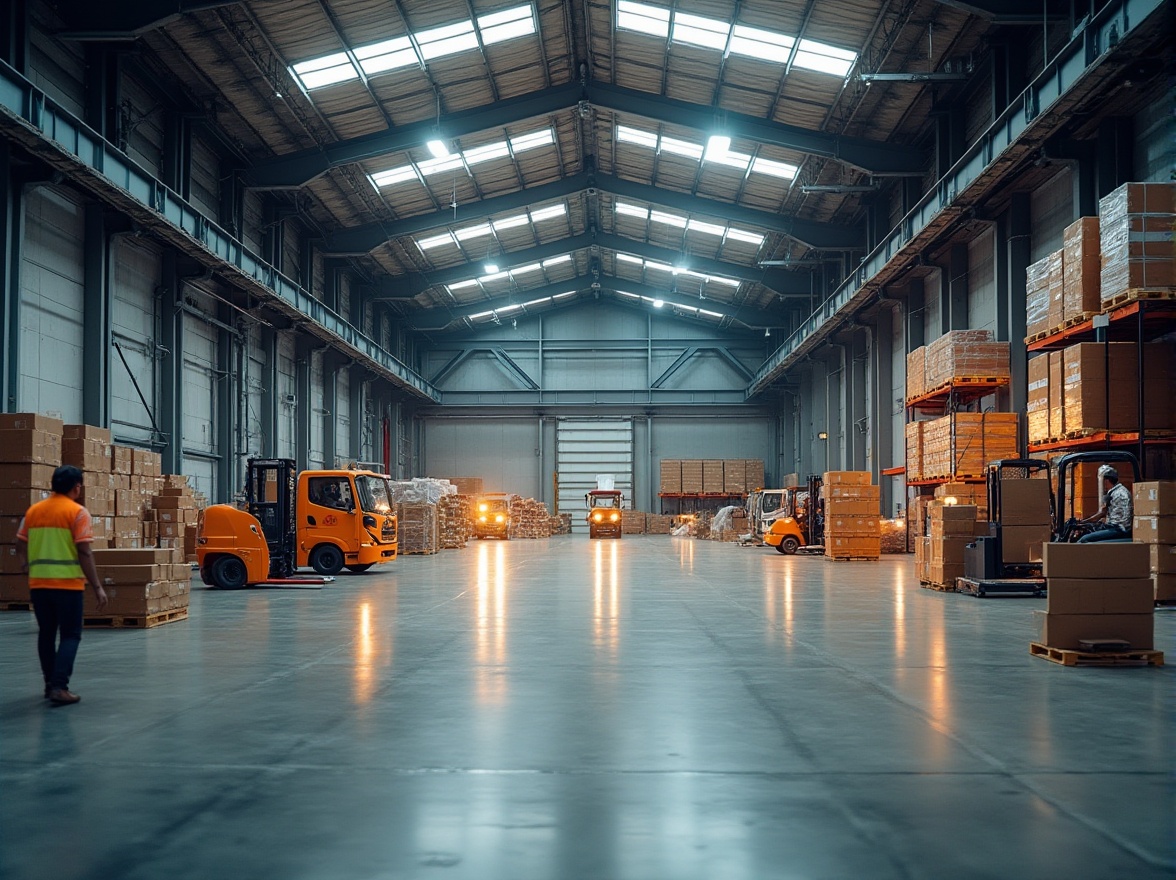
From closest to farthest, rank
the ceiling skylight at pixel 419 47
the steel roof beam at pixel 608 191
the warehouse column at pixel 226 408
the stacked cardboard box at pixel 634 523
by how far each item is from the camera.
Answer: the ceiling skylight at pixel 419 47
the warehouse column at pixel 226 408
the steel roof beam at pixel 608 191
the stacked cardboard box at pixel 634 523

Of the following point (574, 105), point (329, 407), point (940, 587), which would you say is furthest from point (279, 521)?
point (329, 407)

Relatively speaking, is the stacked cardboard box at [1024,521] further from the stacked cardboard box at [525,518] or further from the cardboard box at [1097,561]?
the stacked cardboard box at [525,518]

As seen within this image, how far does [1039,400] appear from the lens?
586 inches

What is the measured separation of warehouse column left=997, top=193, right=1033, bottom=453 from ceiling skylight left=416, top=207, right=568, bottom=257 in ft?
53.3

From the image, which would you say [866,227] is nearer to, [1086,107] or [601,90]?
[601,90]

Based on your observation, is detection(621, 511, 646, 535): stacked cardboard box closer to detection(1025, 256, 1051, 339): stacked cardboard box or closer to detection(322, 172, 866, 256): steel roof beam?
detection(322, 172, 866, 256): steel roof beam

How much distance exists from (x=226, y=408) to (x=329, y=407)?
28.4 ft

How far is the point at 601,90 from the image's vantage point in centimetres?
2391

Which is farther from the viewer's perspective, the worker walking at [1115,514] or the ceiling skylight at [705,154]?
the ceiling skylight at [705,154]

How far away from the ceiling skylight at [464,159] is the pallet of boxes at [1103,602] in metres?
21.1

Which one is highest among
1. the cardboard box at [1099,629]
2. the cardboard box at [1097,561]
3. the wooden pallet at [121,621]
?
the cardboard box at [1097,561]

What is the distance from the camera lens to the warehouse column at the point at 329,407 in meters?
32.8

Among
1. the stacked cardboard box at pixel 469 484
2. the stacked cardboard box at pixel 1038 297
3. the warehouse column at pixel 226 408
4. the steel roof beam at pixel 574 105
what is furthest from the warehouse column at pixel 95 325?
the stacked cardboard box at pixel 469 484

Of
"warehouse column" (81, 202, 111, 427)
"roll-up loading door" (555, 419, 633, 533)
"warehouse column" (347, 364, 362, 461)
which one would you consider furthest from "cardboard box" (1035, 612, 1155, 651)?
"roll-up loading door" (555, 419, 633, 533)
